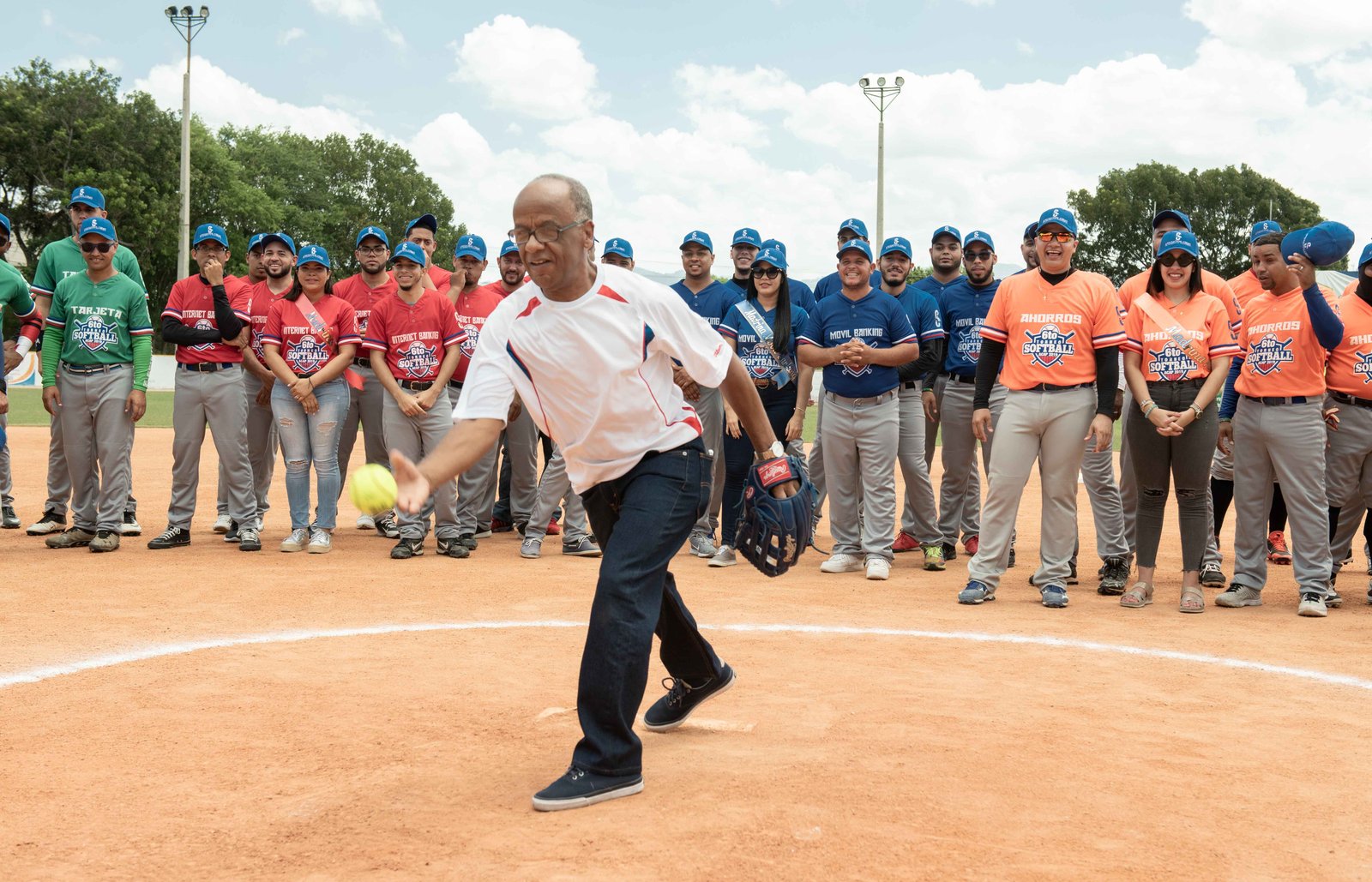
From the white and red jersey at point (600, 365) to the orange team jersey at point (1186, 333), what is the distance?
14.0 feet

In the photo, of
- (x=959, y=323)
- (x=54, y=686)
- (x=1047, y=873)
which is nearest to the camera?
(x=1047, y=873)

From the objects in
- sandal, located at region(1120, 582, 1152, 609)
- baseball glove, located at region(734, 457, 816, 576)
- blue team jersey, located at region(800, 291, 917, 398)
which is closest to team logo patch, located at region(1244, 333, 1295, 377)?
sandal, located at region(1120, 582, 1152, 609)

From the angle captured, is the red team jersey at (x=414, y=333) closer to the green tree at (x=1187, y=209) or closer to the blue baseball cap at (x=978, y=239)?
the blue baseball cap at (x=978, y=239)

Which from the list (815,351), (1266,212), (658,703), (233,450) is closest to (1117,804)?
(658,703)

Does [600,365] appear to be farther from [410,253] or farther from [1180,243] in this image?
[410,253]

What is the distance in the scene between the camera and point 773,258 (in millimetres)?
9328

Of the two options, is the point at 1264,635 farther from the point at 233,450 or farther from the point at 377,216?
the point at 377,216

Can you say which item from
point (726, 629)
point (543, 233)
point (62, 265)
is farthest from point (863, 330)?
point (62, 265)

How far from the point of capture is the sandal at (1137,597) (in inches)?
299

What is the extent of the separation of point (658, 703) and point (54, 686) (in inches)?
109

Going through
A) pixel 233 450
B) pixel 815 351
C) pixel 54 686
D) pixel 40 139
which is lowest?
pixel 54 686

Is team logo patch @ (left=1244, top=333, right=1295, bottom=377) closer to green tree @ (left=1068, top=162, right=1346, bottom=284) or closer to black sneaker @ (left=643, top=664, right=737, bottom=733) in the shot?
black sneaker @ (left=643, top=664, right=737, bottom=733)

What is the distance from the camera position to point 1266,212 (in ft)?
172

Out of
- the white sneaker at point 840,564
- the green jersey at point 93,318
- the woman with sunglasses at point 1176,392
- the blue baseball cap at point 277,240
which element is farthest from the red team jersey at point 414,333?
the woman with sunglasses at point 1176,392
